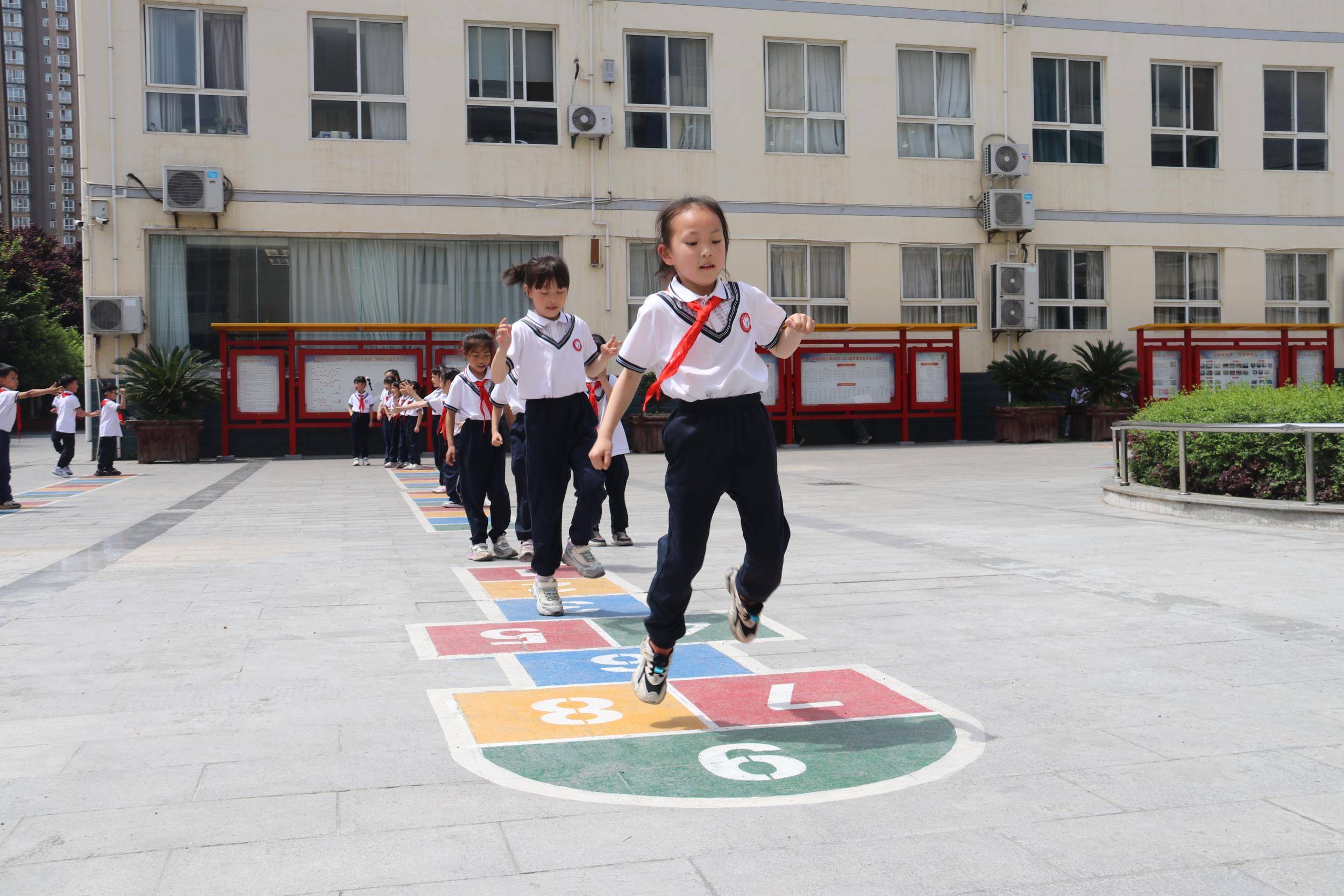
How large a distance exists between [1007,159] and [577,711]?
22.5m

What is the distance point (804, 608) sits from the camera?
6.13m

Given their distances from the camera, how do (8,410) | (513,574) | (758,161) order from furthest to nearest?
(758,161) < (8,410) < (513,574)

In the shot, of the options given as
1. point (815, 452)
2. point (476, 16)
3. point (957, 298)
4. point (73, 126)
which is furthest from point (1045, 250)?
point (73, 126)

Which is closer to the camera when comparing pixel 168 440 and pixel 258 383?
pixel 168 440

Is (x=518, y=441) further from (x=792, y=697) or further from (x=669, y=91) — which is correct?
(x=669, y=91)

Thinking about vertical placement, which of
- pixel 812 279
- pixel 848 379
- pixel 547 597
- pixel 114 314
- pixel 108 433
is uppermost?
pixel 812 279

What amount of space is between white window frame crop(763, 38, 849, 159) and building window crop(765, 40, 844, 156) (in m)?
0.01

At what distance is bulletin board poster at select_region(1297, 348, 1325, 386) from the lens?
25562 mm

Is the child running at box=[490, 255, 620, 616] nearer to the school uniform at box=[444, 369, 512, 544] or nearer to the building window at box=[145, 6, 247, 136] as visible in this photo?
the school uniform at box=[444, 369, 512, 544]

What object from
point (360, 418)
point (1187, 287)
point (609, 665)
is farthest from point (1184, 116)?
point (609, 665)

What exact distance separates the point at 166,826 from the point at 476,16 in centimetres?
2152

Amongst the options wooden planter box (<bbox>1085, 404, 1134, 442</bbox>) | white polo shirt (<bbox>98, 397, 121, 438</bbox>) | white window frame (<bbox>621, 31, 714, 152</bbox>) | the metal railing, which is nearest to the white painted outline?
the metal railing

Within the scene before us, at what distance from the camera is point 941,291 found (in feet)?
82.2

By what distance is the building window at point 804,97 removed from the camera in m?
A: 24.1
